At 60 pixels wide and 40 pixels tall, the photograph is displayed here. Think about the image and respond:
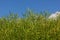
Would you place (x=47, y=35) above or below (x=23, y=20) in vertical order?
below

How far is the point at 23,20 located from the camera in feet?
56.6

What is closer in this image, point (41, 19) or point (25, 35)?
point (25, 35)

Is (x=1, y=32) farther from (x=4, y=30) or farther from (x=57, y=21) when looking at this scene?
(x=57, y=21)

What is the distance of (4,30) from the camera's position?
1708 cm

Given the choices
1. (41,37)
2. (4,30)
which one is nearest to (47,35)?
(41,37)

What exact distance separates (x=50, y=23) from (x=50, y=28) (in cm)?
38

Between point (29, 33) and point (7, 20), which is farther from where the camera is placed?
point (7, 20)

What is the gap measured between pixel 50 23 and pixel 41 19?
2.15 feet

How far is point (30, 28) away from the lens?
1656 centimetres

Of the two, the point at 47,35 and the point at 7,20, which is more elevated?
the point at 7,20

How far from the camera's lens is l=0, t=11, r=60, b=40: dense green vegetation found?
16391 mm

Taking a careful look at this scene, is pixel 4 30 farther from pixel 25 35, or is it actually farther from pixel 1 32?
pixel 25 35

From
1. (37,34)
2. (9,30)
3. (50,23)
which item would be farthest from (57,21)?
(9,30)

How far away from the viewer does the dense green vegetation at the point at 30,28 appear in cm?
1639
